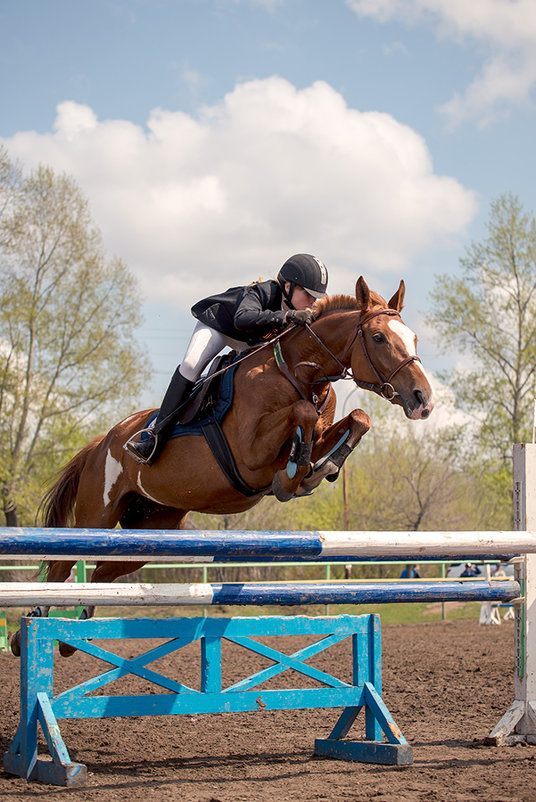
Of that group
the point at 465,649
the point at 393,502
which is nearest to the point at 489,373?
the point at 393,502

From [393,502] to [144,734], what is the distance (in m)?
23.9

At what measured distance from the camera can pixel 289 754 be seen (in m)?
4.17

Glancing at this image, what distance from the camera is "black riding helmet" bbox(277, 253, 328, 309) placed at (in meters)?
4.47

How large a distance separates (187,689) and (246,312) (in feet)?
6.27

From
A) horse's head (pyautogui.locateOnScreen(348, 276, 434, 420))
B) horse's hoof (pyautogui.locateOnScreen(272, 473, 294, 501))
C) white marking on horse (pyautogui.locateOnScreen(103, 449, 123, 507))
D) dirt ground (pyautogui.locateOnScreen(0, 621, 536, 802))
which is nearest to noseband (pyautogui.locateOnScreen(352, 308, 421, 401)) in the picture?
horse's head (pyautogui.locateOnScreen(348, 276, 434, 420))

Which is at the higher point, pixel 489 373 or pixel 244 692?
pixel 489 373

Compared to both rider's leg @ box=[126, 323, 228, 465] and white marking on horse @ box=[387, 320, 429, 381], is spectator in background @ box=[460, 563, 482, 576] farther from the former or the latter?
white marking on horse @ box=[387, 320, 429, 381]

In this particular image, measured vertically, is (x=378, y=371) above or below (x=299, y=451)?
above

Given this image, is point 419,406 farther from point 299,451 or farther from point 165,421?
point 165,421

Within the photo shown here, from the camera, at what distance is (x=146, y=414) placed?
5.12 meters

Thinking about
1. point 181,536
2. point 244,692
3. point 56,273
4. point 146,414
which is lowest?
point 244,692

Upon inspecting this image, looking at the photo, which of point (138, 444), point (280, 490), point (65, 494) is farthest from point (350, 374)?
point (65, 494)

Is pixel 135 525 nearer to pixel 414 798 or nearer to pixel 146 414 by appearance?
pixel 146 414

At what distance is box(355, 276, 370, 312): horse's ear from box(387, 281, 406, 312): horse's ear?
0.14 meters
